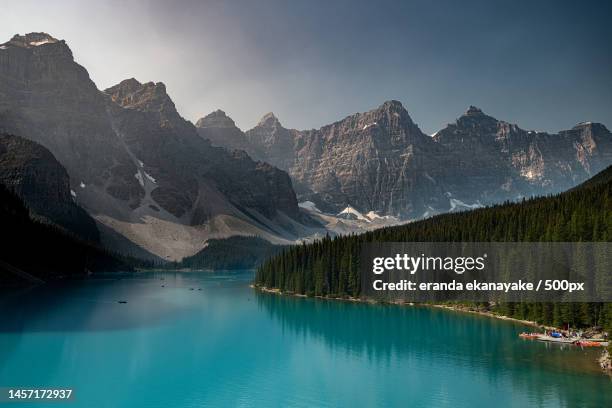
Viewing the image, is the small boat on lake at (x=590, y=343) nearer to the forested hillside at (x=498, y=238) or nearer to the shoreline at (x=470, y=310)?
the forested hillside at (x=498, y=238)

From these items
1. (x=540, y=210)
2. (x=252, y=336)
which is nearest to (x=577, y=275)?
(x=540, y=210)

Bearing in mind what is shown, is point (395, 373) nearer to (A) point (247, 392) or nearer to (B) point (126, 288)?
(A) point (247, 392)

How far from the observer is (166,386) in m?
50.4

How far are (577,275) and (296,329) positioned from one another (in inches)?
1679

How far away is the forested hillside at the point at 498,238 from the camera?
7675 cm

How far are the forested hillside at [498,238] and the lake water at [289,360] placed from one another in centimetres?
896

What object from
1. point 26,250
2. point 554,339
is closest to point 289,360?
point 554,339

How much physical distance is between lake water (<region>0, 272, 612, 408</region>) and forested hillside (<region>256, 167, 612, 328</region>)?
896 cm

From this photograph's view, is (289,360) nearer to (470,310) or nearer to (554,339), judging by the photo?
(554,339)

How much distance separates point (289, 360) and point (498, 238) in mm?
58933

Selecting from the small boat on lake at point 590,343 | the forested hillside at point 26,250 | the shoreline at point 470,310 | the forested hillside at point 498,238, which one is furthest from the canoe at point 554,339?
the forested hillside at point 26,250

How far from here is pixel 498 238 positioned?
103938 millimetres

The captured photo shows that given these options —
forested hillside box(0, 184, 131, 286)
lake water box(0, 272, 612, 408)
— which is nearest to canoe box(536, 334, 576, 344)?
lake water box(0, 272, 612, 408)

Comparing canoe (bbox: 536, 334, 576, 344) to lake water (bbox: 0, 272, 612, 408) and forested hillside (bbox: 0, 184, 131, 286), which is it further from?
forested hillside (bbox: 0, 184, 131, 286)
